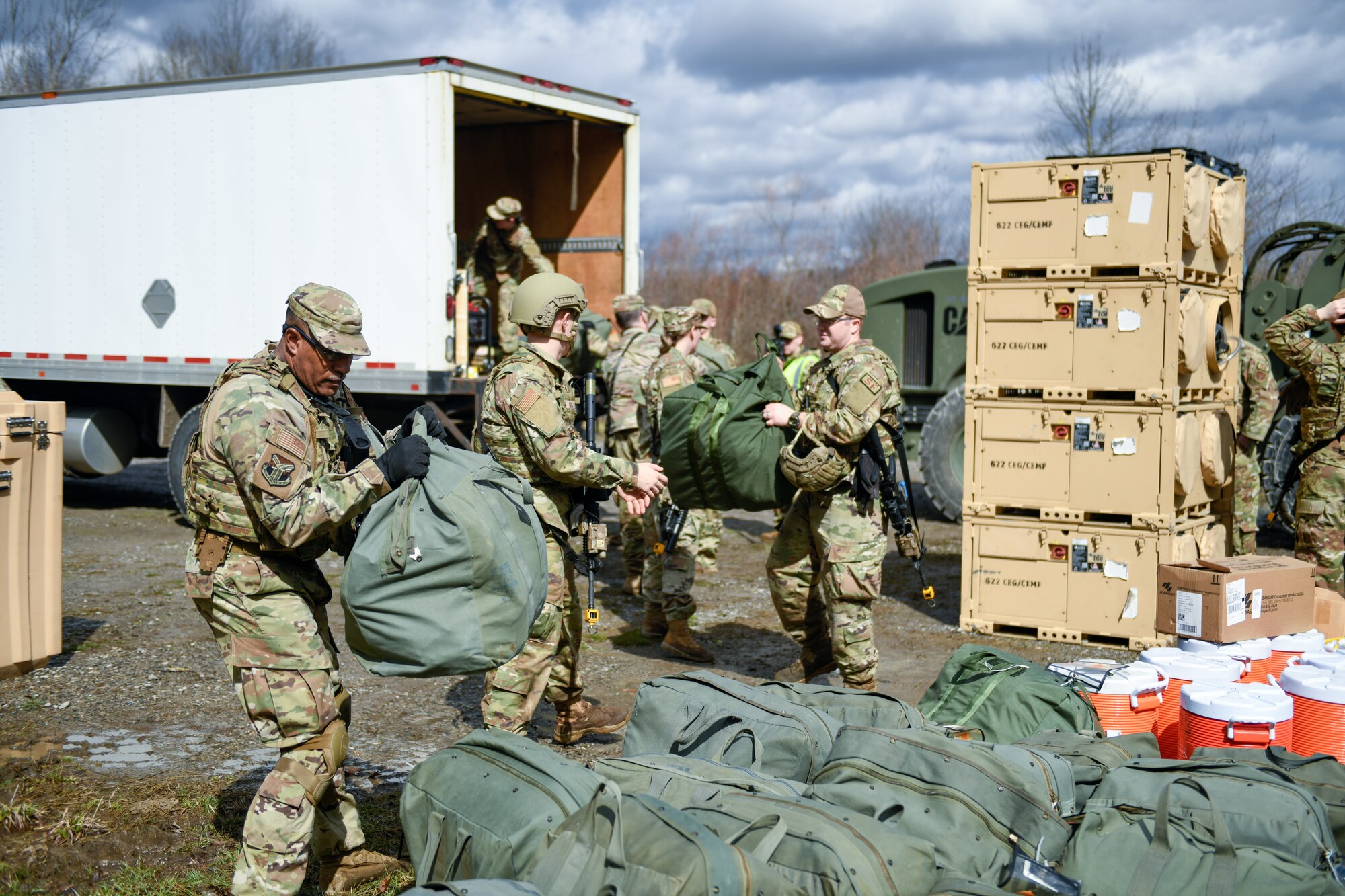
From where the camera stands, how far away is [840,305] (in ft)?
16.8

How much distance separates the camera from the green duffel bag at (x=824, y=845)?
230cm

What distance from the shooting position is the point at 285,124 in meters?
8.86

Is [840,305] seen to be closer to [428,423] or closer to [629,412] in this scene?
[428,423]

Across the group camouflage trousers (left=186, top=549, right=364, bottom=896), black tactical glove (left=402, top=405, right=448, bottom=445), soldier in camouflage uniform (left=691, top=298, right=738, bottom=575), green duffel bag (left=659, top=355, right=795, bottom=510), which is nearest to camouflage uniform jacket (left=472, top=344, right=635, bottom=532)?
black tactical glove (left=402, top=405, right=448, bottom=445)

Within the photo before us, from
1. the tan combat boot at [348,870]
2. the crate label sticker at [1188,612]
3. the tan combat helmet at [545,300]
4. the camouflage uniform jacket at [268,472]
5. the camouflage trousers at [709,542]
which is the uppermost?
the tan combat helmet at [545,300]

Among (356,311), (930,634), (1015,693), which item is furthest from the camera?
(930,634)

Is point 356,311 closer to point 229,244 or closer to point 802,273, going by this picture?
point 229,244

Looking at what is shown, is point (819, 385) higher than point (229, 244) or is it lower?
lower

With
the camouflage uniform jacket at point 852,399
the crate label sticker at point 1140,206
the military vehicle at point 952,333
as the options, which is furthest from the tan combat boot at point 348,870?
the military vehicle at point 952,333

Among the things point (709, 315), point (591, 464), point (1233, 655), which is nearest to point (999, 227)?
point (709, 315)

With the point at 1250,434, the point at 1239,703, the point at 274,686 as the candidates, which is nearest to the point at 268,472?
the point at 274,686

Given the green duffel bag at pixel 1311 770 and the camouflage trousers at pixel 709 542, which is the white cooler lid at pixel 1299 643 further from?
the camouflage trousers at pixel 709 542

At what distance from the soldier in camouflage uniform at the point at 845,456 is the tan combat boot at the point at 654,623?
5.33 ft

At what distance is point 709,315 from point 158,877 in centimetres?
554
